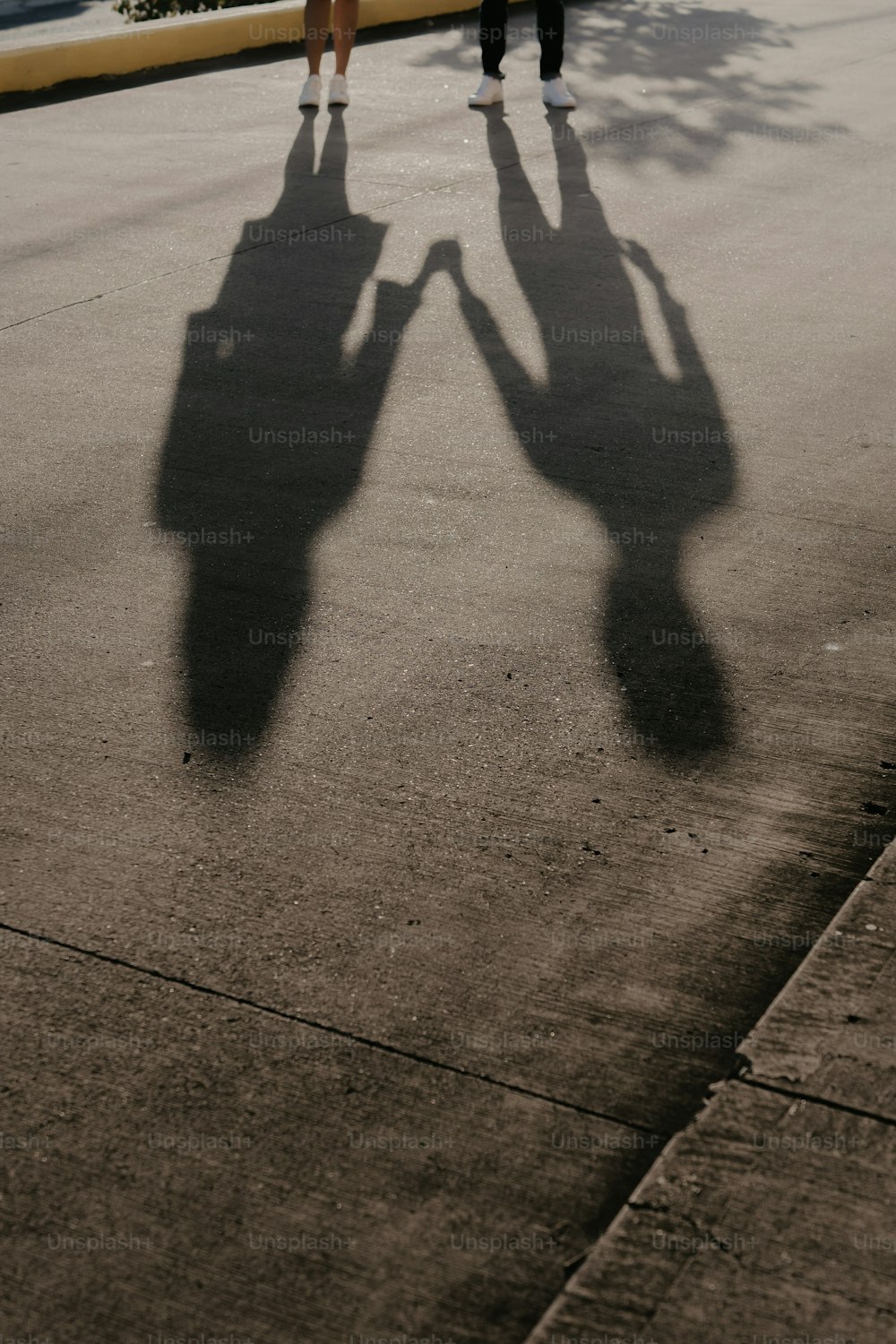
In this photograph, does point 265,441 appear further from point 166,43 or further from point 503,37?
point 166,43

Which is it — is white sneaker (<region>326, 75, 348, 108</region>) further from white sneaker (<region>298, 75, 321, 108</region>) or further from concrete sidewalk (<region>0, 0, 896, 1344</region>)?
concrete sidewalk (<region>0, 0, 896, 1344</region>)

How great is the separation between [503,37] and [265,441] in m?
7.04

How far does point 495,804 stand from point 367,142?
808 centimetres

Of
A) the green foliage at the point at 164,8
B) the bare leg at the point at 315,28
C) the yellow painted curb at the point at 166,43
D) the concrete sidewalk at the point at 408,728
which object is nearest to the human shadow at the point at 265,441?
the concrete sidewalk at the point at 408,728

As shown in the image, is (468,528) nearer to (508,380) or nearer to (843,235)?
(508,380)

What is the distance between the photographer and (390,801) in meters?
3.65

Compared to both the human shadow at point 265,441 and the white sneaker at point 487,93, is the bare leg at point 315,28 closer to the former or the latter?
the white sneaker at point 487,93

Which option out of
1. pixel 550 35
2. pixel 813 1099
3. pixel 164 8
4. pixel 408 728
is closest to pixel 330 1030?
pixel 813 1099

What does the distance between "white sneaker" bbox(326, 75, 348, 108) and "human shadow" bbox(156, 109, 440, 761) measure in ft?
10.3

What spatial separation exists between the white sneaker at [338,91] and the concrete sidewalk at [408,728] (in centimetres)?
348

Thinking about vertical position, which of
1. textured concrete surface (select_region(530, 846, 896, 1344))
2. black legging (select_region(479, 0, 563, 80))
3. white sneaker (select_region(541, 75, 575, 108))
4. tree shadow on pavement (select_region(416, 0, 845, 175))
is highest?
black legging (select_region(479, 0, 563, 80))

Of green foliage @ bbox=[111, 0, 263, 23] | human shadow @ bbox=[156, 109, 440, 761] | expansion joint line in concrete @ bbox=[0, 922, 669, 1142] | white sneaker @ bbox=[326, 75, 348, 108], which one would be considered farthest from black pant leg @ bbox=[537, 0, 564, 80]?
expansion joint line in concrete @ bbox=[0, 922, 669, 1142]

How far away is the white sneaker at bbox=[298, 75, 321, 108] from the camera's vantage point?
11562 millimetres

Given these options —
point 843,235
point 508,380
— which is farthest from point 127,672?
point 843,235
